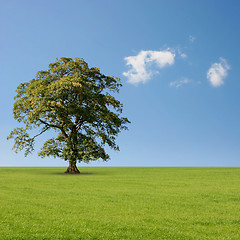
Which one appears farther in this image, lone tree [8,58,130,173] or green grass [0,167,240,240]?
lone tree [8,58,130,173]

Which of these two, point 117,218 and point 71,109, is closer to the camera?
point 117,218

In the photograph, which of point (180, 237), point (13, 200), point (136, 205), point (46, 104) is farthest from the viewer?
point (46, 104)

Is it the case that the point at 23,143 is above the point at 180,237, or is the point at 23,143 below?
above

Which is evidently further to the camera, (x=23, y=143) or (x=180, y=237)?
(x=23, y=143)

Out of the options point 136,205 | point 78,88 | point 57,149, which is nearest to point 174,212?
point 136,205

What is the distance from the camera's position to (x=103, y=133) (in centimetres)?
5019

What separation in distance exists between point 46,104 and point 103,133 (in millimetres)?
11213

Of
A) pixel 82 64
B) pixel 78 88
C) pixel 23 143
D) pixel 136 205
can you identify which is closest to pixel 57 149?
pixel 23 143

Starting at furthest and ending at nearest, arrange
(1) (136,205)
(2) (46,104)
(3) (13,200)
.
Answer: (2) (46,104), (3) (13,200), (1) (136,205)

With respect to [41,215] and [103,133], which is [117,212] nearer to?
[41,215]

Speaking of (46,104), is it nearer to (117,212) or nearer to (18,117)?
(18,117)

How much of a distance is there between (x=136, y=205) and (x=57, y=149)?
36.3 meters

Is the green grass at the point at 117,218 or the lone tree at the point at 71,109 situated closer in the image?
the green grass at the point at 117,218

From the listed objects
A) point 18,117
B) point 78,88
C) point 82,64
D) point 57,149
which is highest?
point 82,64
